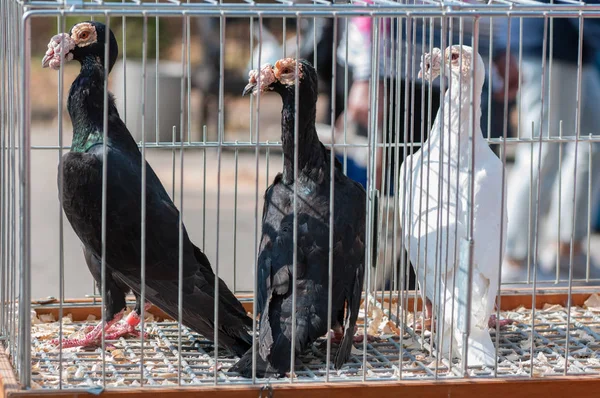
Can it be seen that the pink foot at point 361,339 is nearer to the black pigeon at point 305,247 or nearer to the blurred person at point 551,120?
the black pigeon at point 305,247

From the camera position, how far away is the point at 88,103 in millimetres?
4074

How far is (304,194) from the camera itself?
3.88 meters

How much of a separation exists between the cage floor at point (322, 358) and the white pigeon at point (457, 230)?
0.45 ft

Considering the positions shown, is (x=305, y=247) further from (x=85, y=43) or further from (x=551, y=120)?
(x=551, y=120)

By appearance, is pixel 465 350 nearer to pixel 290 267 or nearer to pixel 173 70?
pixel 290 267

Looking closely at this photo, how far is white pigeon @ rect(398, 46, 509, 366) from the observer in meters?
3.55

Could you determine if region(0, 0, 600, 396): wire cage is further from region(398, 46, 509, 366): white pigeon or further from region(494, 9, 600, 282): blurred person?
region(494, 9, 600, 282): blurred person

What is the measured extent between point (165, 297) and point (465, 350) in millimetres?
1139

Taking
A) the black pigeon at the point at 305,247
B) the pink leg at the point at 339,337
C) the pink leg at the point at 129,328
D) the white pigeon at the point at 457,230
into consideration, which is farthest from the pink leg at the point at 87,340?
the white pigeon at the point at 457,230

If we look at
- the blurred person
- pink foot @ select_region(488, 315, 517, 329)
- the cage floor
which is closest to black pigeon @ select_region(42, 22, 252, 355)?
the cage floor

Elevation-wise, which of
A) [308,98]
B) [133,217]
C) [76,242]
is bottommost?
[76,242]

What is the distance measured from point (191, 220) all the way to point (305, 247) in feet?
17.7

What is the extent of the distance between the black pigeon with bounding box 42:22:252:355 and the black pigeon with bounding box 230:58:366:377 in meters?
0.22

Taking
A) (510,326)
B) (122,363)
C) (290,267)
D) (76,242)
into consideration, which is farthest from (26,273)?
(76,242)
